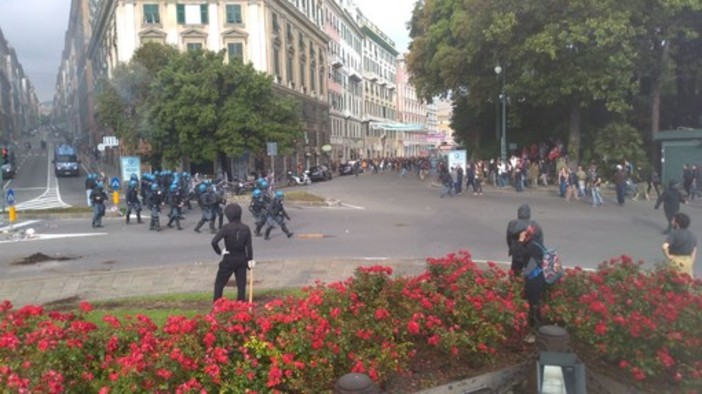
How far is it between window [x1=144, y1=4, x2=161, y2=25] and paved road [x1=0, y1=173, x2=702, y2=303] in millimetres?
28160

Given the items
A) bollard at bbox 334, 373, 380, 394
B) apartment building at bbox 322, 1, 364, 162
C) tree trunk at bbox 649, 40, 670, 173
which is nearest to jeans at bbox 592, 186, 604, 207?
tree trunk at bbox 649, 40, 670, 173

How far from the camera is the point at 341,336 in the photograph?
534 cm

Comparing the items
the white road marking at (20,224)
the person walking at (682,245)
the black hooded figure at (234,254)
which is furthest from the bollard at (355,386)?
the white road marking at (20,224)

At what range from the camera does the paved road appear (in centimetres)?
1080

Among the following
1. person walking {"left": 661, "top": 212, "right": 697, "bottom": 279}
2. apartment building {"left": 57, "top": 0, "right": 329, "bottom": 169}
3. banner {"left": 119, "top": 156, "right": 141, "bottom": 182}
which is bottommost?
person walking {"left": 661, "top": 212, "right": 697, "bottom": 279}

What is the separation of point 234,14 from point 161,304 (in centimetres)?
4165

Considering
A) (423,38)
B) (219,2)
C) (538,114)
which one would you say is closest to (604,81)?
(538,114)

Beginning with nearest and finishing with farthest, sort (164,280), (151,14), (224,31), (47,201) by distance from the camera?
1. (164,280)
2. (47,201)
3. (151,14)
4. (224,31)

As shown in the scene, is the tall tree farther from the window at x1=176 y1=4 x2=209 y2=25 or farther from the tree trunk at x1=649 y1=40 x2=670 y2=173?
the window at x1=176 y1=4 x2=209 y2=25

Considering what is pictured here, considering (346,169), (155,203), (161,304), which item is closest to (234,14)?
(346,169)

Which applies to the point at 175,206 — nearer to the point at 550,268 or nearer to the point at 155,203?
the point at 155,203

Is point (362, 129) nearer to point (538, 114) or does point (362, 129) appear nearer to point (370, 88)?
point (370, 88)

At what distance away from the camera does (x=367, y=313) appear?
6.10m

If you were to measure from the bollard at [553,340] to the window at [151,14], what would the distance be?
45655 millimetres
